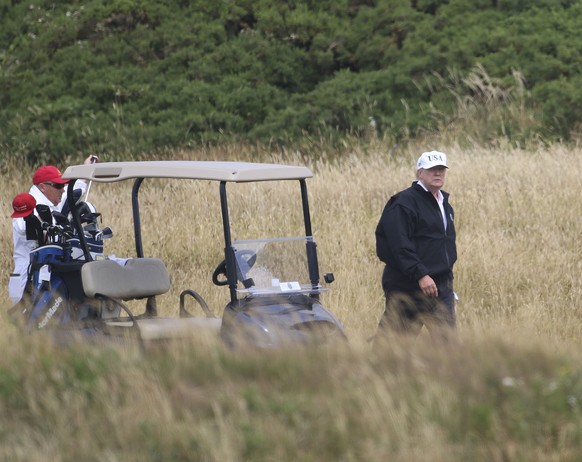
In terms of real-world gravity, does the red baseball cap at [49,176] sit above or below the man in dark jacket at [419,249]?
above

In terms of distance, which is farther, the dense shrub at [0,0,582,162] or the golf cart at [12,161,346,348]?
the dense shrub at [0,0,582,162]

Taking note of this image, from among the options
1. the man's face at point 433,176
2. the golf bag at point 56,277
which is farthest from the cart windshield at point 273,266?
the golf bag at point 56,277

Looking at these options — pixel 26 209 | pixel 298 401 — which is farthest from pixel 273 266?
pixel 298 401

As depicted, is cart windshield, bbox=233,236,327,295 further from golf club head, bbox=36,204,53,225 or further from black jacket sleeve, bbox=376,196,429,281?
golf club head, bbox=36,204,53,225

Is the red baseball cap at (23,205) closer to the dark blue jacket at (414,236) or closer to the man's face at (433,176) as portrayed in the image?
the dark blue jacket at (414,236)

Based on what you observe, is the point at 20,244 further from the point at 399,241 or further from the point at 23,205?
the point at 399,241

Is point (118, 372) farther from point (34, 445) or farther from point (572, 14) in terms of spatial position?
point (572, 14)

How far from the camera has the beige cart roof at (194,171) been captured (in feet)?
27.9

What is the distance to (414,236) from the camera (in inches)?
357

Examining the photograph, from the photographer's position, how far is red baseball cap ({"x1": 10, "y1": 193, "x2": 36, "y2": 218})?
377 inches

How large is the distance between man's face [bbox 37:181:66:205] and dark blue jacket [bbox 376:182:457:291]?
304 centimetres

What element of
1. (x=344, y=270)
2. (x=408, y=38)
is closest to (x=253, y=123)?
(x=408, y=38)

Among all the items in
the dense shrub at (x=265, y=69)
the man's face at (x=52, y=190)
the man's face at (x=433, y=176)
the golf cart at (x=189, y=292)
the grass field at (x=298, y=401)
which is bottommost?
the grass field at (x=298, y=401)

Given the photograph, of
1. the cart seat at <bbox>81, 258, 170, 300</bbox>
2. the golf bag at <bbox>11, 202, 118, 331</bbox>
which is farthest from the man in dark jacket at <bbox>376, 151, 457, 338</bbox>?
the golf bag at <bbox>11, 202, 118, 331</bbox>
